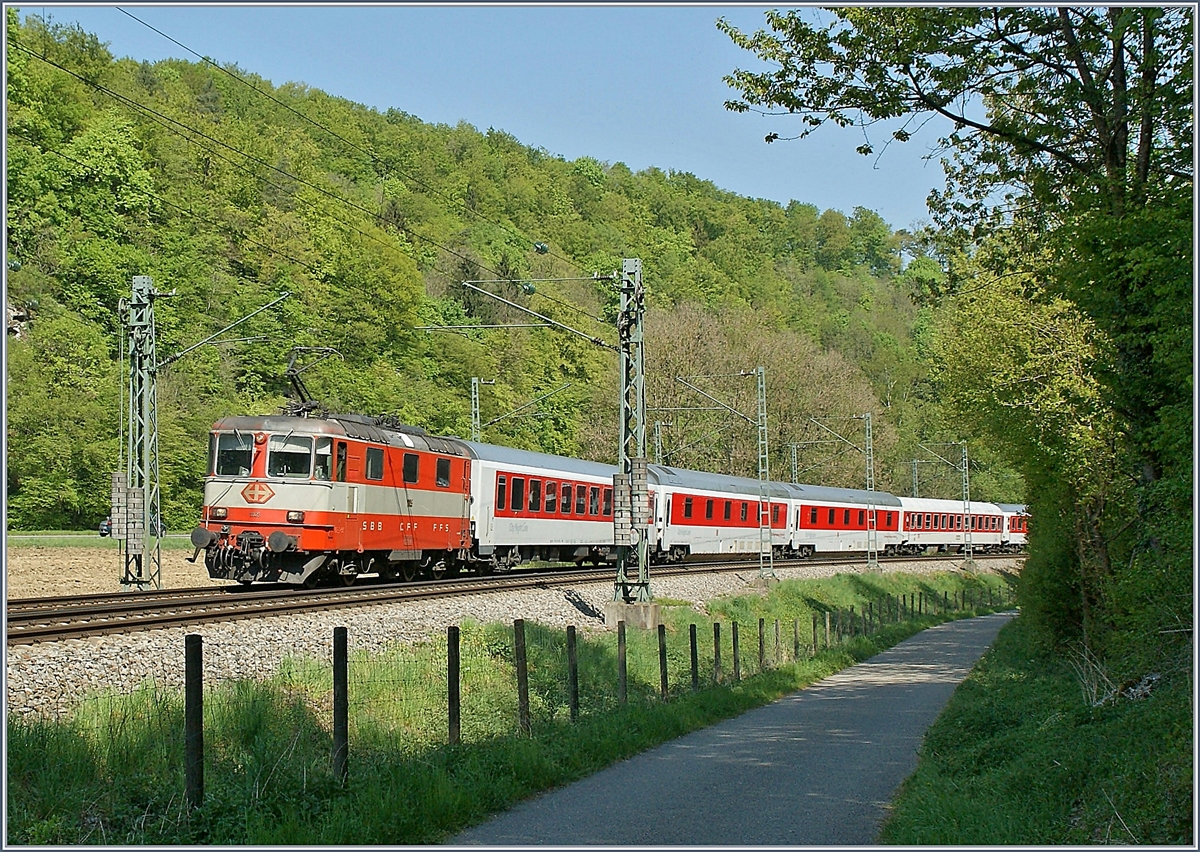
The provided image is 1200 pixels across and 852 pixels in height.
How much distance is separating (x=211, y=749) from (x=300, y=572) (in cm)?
1301

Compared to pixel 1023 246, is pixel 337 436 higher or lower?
lower

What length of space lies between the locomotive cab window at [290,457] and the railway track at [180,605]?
2250 mm

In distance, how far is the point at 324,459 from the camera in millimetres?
22703

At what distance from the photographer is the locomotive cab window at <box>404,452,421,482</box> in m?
25.6

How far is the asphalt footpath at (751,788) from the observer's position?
8531mm

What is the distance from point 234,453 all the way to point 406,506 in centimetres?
398

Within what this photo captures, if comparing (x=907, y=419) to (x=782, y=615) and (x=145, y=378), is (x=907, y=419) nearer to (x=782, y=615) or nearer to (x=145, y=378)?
(x=782, y=615)

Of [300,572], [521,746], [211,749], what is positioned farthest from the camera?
[300,572]

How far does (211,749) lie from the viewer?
9.97 m

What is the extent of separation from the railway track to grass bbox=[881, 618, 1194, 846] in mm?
9925

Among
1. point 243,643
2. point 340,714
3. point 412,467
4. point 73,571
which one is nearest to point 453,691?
point 340,714

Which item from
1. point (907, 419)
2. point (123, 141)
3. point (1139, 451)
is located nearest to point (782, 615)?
point (1139, 451)

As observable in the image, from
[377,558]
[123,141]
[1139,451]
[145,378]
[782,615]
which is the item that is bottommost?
[782,615]

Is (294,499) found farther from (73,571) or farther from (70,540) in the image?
(70,540)
